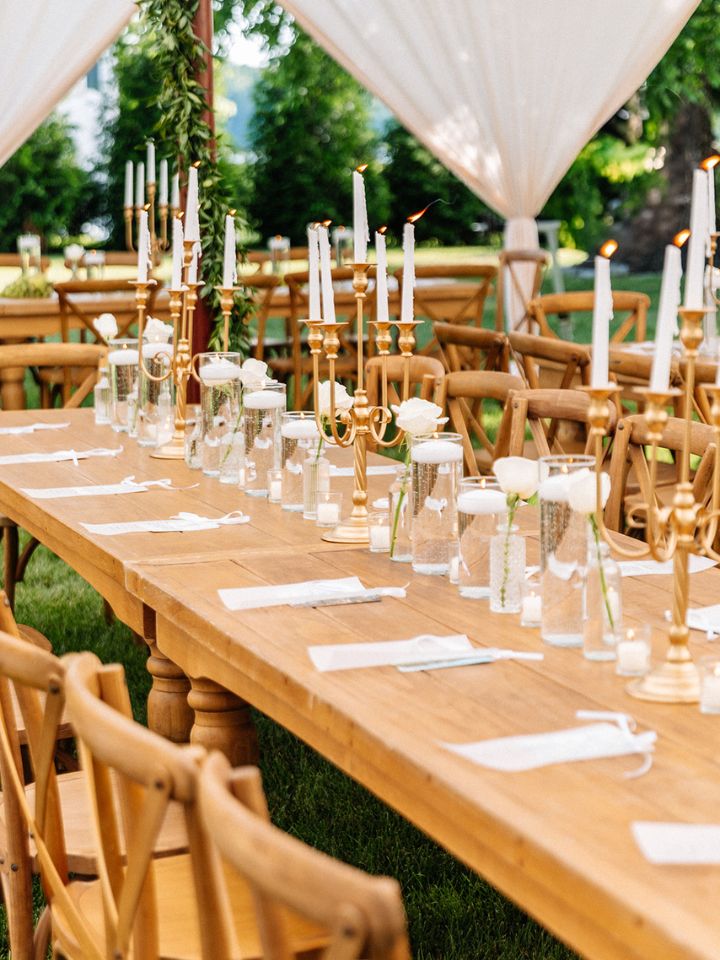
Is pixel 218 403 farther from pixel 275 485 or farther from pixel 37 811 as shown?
pixel 37 811

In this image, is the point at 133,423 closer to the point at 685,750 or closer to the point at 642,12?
the point at 685,750

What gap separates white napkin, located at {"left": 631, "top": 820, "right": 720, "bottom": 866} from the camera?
1.44 m

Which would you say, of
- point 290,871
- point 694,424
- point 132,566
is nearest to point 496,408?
point 694,424

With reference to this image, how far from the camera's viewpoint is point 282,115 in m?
16.0

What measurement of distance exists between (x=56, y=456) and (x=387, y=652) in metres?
2.07

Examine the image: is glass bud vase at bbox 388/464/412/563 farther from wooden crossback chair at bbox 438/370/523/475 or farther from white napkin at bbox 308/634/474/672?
wooden crossback chair at bbox 438/370/523/475

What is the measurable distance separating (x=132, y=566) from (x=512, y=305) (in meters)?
5.52

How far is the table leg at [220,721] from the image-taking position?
2.50 metres

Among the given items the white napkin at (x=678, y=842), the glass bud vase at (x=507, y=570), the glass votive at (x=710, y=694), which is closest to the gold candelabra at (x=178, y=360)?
the glass bud vase at (x=507, y=570)

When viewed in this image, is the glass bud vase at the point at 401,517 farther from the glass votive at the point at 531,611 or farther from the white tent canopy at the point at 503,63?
the white tent canopy at the point at 503,63

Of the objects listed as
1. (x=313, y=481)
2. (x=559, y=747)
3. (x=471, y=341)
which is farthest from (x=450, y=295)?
(x=559, y=747)

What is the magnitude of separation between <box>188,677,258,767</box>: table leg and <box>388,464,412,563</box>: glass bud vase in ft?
1.42

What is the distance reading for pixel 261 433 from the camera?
3.39m

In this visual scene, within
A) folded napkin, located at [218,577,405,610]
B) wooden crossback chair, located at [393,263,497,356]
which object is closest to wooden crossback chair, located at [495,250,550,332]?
wooden crossback chair, located at [393,263,497,356]
